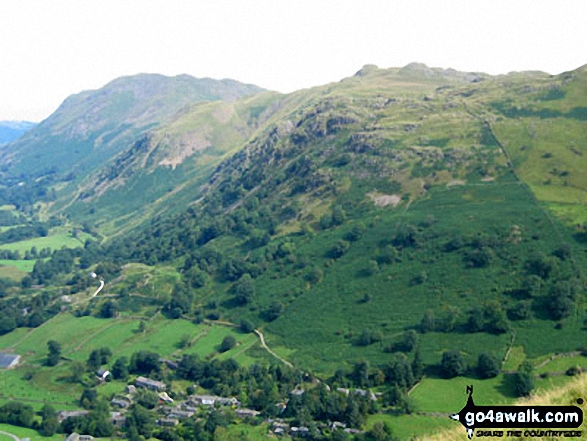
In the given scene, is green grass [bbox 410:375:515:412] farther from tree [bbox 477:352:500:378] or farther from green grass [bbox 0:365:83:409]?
green grass [bbox 0:365:83:409]

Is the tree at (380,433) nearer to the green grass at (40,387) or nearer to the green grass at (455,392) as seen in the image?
the green grass at (455,392)

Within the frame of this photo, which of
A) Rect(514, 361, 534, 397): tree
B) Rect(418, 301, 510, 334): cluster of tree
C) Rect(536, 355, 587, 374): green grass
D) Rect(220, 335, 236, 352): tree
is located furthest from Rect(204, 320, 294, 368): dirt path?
Rect(536, 355, 587, 374): green grass

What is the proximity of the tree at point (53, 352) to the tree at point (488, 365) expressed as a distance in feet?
320

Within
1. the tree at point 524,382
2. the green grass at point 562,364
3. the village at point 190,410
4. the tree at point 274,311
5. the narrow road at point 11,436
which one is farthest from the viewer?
the tree at point 274,311

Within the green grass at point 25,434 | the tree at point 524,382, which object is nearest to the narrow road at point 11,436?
the green grass at point 25,434

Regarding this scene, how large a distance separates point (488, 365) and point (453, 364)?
628cm

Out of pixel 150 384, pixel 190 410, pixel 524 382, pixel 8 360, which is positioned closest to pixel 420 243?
pixel 524 382

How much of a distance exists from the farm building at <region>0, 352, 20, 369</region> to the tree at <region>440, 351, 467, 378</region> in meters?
101

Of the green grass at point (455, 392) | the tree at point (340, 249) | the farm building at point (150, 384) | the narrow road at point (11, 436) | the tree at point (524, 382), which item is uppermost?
the tree at point (340, 249)

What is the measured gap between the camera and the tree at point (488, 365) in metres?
92.9

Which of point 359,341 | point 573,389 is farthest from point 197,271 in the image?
point 573,389

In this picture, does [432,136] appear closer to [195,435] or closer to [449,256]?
[449,256]

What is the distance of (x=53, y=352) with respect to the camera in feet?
411

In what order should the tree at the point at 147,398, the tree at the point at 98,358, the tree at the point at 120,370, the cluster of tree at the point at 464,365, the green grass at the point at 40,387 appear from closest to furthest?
the cluster of tree at the point at 464,365, the tree at the point at 147,398, the green grass at the point at 40,387, the tree at the point at 120,370, the tree at the point at 98,358
